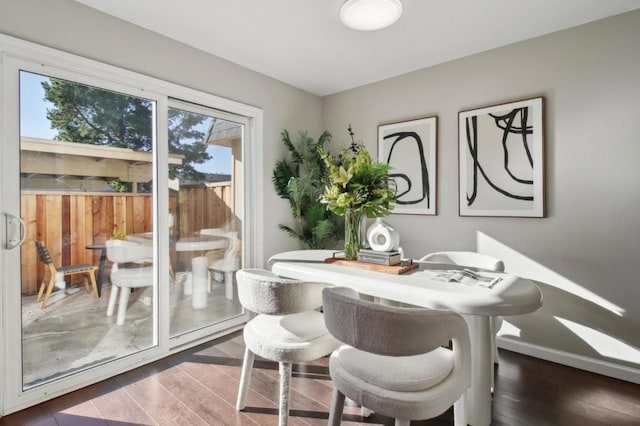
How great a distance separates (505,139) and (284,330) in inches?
93.3

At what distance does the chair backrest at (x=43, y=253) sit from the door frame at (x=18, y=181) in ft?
0.40

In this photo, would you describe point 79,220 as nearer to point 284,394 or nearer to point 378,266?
point 284,394

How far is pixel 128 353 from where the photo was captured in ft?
8.18

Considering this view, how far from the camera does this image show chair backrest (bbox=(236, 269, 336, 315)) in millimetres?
1637

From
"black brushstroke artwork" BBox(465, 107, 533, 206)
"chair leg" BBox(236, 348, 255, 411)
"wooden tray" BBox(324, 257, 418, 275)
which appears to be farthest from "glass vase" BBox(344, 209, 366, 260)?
"black brushstroke artwork" BBox(465, 107, 533, 206)

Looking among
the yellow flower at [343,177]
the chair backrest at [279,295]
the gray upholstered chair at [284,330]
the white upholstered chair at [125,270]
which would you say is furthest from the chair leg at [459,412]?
the white upholstered chair at [125,270]

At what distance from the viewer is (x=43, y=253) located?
2133 mm

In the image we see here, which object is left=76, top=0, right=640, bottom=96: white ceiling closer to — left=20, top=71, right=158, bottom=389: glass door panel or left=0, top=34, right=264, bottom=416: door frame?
left=0, top=34, right=264, bottom=416: door frame

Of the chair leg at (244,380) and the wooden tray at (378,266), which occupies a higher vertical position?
the wooden tray at (378,266)

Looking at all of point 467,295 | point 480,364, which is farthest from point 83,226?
point 480,364

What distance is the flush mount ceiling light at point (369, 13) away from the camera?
2055mm

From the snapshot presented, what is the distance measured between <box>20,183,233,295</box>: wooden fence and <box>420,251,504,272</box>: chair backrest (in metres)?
2.06

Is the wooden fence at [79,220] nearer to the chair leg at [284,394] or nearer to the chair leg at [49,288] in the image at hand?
the chair leg at [49,288]

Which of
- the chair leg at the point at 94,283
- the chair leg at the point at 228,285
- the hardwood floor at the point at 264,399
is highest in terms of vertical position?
the chair leg at the point at 94,283
